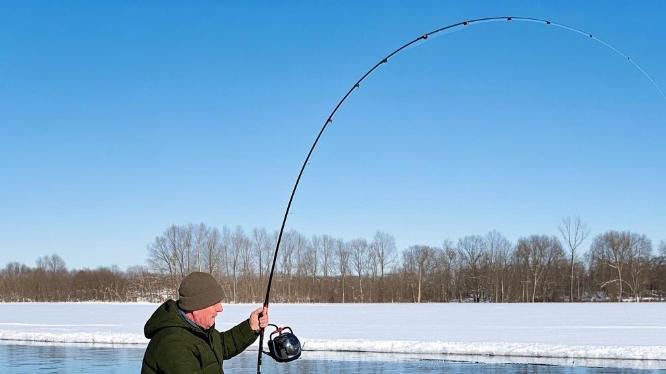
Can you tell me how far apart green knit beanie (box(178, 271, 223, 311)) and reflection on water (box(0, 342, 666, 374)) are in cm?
1080

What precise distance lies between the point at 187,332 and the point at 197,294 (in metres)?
0.16

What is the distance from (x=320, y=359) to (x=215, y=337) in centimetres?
1306

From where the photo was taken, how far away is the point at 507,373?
44.3ft

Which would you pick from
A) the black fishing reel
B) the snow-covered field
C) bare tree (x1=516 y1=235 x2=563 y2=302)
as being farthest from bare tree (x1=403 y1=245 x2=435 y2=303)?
the black fishing reel

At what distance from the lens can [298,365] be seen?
14.8 metres

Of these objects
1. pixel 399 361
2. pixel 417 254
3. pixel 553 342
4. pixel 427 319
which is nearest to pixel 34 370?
pixel 399 361

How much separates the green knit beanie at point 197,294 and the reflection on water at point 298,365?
10.8 m

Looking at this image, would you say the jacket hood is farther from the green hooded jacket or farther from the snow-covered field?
the snow-covered field

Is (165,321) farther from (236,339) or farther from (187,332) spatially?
(236,339)

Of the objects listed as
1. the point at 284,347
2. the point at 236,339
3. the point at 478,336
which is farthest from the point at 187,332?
the point at 478,336

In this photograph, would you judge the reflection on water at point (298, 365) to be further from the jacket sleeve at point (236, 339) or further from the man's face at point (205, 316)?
the man's face at point (205, 316)

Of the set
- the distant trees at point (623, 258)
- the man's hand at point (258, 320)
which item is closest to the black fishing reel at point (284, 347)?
the man's hand at point (258, 320)

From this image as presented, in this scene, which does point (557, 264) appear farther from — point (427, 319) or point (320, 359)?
point (320, 359)

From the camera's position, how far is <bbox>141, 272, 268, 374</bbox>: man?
2986mm
